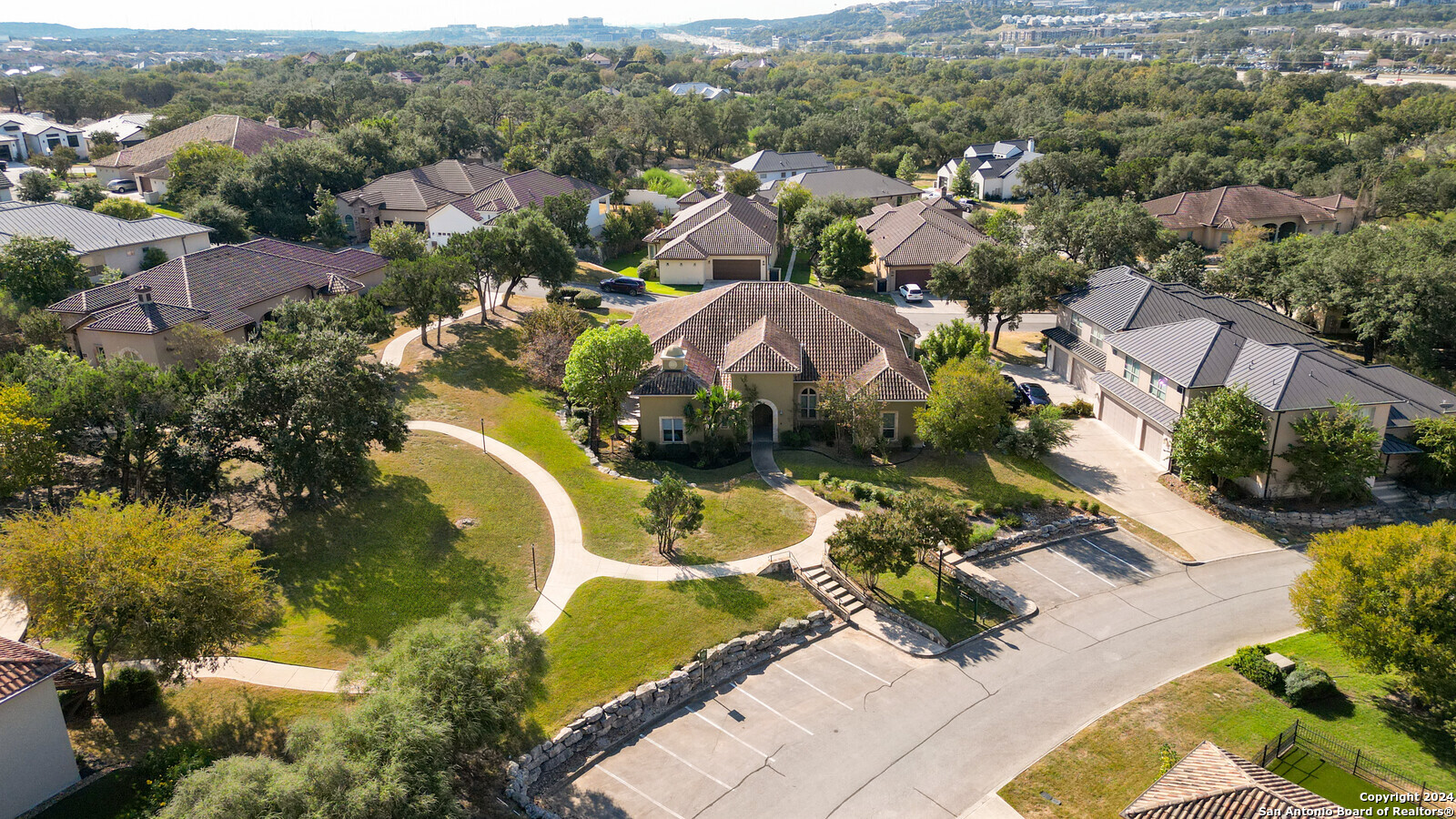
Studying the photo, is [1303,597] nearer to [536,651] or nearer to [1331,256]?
[536,651]

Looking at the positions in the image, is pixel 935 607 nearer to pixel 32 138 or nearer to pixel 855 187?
pixel 855 187

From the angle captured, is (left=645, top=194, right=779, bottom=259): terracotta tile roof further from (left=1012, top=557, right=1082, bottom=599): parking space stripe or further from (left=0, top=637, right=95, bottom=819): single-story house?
(left=0, top=637, right=95, bottom=819): single-story house

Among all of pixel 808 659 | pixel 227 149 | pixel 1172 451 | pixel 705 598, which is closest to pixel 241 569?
pixel 705 598

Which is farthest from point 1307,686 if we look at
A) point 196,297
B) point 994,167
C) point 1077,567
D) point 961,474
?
point 994,167

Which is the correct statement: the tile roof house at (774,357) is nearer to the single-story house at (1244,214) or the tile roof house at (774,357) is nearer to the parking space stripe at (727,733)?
→ the parking space stripe at (727,733)

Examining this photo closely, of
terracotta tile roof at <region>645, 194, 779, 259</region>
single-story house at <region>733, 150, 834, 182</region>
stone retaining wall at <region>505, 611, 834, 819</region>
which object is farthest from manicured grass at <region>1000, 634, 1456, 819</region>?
single-story house at <region>733, 150, 834, 182</region>

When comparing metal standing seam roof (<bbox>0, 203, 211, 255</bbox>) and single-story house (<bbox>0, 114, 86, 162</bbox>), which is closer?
metal standing seam roof (<bbox>0, 203, 211, 255</bbox>)

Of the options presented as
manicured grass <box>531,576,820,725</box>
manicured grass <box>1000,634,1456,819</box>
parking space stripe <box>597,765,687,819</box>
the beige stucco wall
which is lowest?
manicured grass <box>1000,634,1456,819</box>
